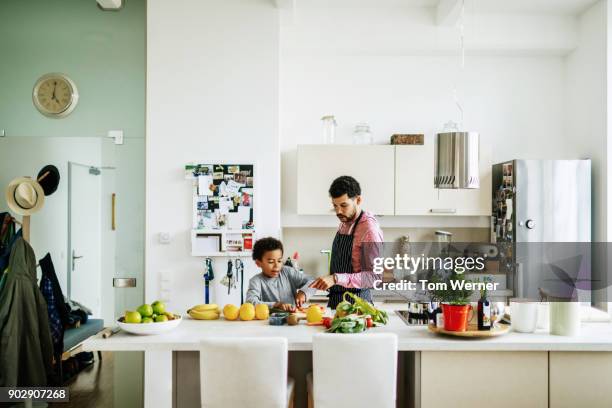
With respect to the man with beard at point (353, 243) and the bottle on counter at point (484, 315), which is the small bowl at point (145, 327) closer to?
the man with beard at point (353, 243)

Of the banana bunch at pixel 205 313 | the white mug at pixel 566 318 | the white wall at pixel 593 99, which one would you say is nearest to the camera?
the white mug at pixel 566 318

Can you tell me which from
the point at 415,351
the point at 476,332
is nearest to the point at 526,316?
the point at 476,332

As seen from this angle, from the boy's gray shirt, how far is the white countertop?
67cm

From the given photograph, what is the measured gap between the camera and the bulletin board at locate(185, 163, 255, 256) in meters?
4.05

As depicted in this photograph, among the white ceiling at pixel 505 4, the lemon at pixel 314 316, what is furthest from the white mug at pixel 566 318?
the white ceiling at pixel 505 4

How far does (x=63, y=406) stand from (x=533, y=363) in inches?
131

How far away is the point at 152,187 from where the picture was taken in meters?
4.08

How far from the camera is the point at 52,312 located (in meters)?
4.16

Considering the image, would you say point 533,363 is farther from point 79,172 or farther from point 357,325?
point 79,172

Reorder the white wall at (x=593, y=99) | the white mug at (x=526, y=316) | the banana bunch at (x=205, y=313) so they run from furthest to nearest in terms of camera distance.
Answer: the white wall at (x=593, y=99)
the banana bunch at (x=205, y=313)
the white mug at (x=526, y=316)

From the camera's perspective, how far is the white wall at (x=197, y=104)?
→ 408 cm

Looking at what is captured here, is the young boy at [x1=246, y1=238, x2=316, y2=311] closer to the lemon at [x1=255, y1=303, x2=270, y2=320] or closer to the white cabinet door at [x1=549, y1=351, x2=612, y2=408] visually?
the lemon at [x1=255, y1=303, x2=270, y2=320]

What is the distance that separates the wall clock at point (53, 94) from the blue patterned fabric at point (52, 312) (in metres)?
1.33

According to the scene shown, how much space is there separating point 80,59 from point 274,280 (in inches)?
Answer: 92.5
